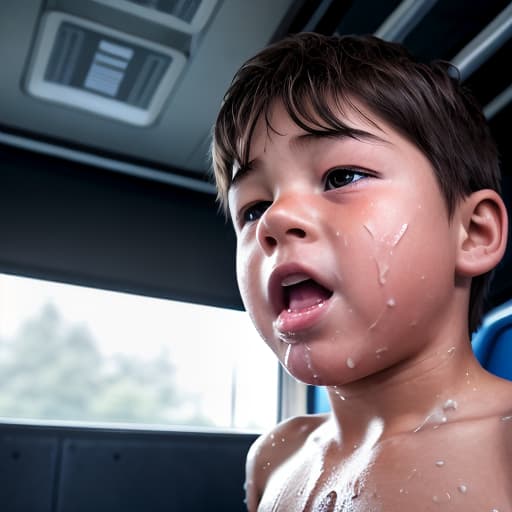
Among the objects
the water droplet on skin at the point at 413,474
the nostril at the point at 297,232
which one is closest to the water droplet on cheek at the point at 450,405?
the water droplet on skin at the point at 413,474

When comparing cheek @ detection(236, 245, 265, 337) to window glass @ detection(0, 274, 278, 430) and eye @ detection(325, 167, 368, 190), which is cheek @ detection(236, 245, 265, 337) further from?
window glass @ detection(0, 274, 278, 430)

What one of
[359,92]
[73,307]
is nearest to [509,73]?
[359,92]

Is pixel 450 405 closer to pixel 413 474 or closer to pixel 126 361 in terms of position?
pixel 413 474

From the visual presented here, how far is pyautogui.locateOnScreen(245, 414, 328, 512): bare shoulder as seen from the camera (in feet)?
3.62

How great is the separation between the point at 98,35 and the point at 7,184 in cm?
60

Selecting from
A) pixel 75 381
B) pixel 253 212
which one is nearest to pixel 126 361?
pixel 75 381

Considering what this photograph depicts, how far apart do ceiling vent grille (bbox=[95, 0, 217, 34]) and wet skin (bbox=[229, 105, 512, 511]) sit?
51 centimetres

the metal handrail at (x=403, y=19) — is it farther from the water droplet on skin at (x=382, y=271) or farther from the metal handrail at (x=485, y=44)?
the water droplet on skin at (x=382, y=271)

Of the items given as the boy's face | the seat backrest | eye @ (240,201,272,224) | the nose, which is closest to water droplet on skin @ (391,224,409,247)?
the boy's face

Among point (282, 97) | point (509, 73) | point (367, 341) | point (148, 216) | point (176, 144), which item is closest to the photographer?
point (367, 341)

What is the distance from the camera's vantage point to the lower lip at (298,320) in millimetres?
729

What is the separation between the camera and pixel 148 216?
1856 millimetres

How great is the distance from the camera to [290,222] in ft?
2.45

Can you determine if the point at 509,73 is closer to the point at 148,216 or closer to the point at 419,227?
the point at 419,227
